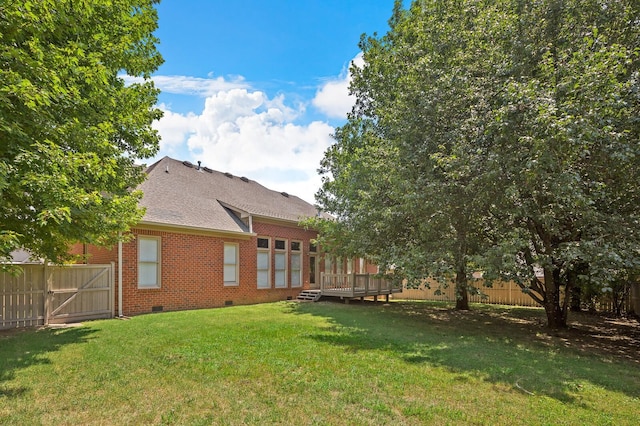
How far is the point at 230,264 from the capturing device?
49.9ft

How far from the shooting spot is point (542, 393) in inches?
205

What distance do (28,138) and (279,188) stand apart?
1726 cm

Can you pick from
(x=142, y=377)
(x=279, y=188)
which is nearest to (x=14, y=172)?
(x=142, y=377)

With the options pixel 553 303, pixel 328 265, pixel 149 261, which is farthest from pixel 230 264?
pixel 553 303

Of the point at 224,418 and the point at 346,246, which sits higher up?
the point at 346,246

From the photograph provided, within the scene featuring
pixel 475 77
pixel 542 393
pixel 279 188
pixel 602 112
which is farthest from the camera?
pixel 279 188

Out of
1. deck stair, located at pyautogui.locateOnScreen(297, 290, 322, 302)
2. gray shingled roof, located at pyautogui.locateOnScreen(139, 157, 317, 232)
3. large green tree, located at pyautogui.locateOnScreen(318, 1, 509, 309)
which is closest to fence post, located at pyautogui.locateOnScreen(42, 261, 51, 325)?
gray shingled roof, located at pyautogui.locateOnScreen(139, 157, 317, 232)

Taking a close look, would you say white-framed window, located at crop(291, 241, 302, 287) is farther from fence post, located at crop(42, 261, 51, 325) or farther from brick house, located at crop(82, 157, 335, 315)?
fence post, located at crop(42, 261, 51, 325)

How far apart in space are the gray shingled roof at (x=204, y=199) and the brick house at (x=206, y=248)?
4 cm

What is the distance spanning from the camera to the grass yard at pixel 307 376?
14.3ft

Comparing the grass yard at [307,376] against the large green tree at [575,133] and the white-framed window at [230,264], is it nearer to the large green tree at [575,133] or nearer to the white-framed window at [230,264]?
the large green tree at [575,133]

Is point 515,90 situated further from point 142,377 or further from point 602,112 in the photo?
point 142,377

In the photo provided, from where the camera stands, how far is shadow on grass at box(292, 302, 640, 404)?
230 inches

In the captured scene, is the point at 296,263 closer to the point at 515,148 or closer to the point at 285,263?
the point at 285,263
